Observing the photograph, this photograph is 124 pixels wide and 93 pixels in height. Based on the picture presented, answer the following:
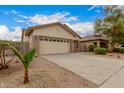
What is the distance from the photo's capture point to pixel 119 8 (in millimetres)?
24531

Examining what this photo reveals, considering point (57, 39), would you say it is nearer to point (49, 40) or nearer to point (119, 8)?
point (49, 40)

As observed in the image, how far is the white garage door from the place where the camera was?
62.8 feet

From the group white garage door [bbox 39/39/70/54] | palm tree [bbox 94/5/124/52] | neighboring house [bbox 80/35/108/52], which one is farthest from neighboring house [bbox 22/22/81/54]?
palm tree [bbox 94/5/124/52]

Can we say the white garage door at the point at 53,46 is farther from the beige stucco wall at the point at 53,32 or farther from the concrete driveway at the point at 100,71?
the concrete driveway at the point at 100,71

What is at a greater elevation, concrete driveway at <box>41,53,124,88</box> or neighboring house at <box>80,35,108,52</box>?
neighboring house at <box>80,35,108,52</box>

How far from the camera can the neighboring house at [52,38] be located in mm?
18795

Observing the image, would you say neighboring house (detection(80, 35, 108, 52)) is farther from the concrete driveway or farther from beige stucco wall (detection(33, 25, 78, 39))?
the concrete driveway

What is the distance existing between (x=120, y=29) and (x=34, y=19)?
14008mm

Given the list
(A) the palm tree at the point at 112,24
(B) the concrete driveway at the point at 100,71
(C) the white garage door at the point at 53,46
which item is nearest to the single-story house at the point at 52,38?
(C) the white garage door at the point at 53,46

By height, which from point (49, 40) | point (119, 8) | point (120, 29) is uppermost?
point (119, 8)
